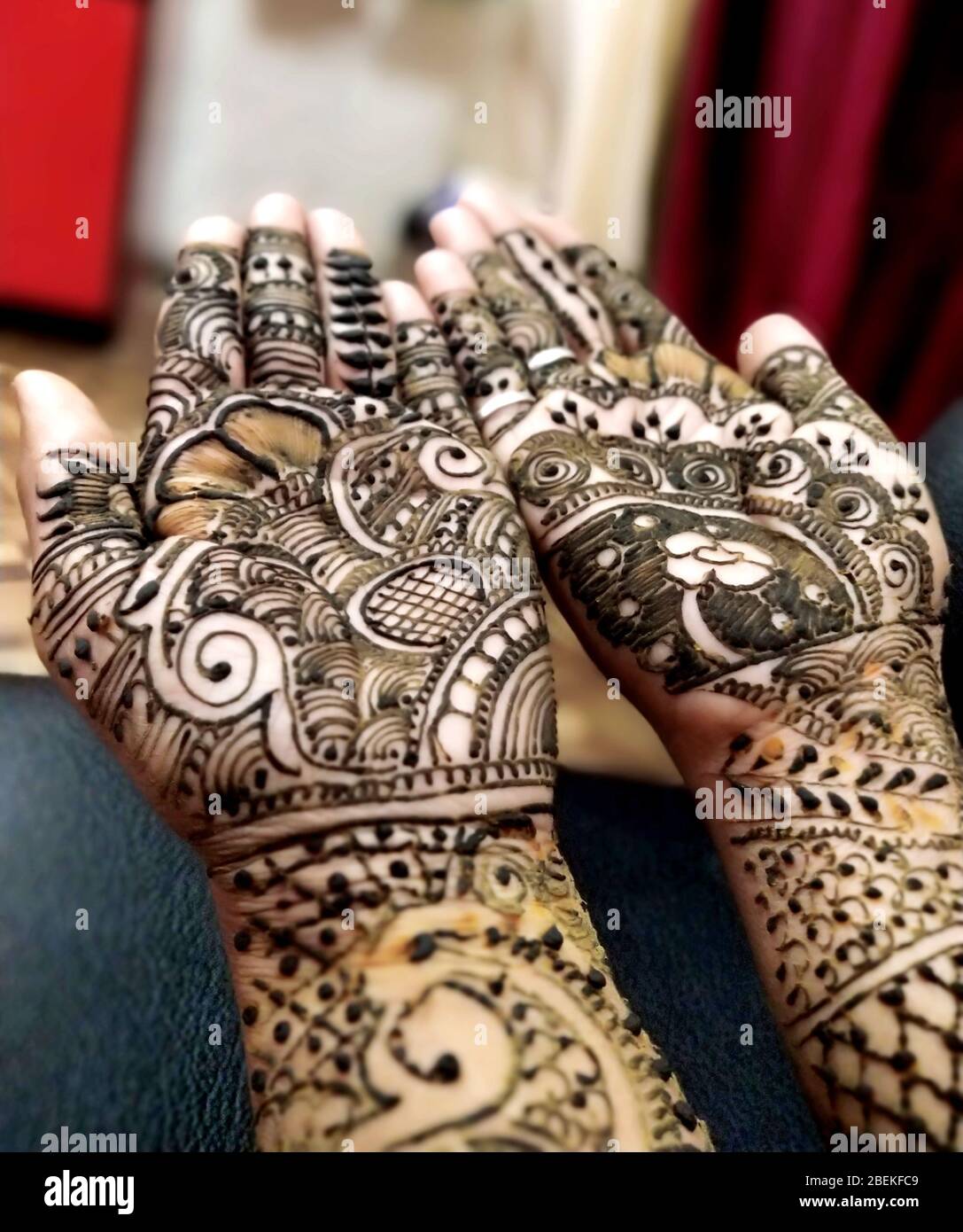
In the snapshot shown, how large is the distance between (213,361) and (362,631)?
221 mm

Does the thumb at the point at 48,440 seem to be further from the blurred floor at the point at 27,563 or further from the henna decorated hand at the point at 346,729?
the blurred floor at the point at 27,563

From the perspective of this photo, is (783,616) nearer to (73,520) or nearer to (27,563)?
(73,520)

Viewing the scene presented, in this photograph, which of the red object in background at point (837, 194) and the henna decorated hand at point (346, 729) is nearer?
the henna decorated hand at point (346, 729)

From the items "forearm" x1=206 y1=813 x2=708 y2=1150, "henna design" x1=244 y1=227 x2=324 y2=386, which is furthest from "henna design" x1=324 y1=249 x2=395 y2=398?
"forearm" x1=206 y1=813 x2=708 y2=1150

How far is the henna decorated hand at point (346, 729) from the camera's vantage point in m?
0.41

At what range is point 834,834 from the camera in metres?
0.52

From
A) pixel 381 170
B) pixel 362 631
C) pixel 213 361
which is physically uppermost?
pixel 381 170

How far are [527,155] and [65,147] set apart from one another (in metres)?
0.63

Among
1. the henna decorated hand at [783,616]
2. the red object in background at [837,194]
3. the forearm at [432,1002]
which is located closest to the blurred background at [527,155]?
the red object in background at [837,194]

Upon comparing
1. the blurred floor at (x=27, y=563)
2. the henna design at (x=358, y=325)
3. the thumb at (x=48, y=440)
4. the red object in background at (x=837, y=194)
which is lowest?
the blurred floor at (x=27, y=563)

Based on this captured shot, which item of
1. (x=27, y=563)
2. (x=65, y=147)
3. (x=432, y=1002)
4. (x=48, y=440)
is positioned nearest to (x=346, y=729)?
(x=432, y=1002)
